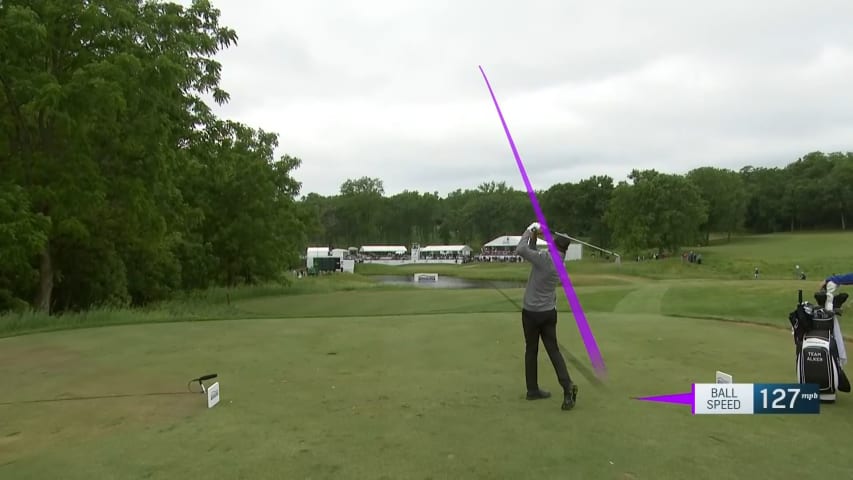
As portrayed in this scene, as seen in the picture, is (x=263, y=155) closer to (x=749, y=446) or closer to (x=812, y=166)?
(x=749, y=446)

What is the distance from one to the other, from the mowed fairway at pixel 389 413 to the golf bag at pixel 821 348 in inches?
9.9

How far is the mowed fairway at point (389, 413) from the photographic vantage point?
4.66 meters

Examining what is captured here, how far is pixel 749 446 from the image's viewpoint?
5.01m

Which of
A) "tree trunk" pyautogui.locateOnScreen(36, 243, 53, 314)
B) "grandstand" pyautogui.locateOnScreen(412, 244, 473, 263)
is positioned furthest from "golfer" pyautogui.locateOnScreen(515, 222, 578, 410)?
"grandstand" pyautogui.locateOnScreen(412, 244, 473, 263)

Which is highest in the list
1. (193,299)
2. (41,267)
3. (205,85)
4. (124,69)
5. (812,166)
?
(812,166)

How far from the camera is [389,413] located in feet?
20.2

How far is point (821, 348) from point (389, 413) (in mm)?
4955

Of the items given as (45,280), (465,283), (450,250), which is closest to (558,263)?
(45,280)

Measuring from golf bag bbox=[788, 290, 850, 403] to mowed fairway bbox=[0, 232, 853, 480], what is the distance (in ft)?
0.83

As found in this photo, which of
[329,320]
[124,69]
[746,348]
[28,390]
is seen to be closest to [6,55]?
[124,69]

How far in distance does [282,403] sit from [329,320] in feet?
28.6

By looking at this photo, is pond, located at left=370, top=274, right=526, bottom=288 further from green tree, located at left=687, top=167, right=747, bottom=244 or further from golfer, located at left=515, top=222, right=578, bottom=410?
green tree, located at left=687, top=167, right=747, bottom=244

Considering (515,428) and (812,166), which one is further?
(812,166)

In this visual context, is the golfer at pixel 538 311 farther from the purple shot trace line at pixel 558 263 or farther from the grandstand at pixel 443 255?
the grandstand at pixel 443 255
